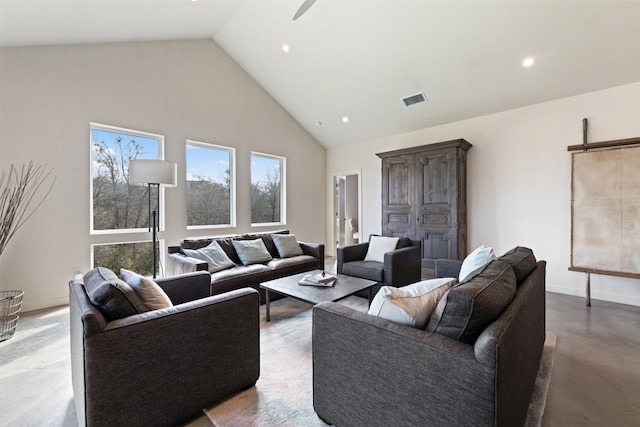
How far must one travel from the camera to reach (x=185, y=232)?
4.42 m

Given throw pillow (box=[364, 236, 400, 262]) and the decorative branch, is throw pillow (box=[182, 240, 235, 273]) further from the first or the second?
throw pillow (box=[364, 236, 400, 262])

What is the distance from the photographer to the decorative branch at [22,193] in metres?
3.00

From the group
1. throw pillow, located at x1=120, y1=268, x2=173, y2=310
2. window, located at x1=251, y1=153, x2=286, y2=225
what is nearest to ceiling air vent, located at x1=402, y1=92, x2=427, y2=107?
window, located at x1=251, y1=153, x2=286, y2=225

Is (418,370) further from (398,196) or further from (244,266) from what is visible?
(398,196)

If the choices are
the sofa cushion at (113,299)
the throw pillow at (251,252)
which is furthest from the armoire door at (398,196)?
the sofa cushion at (113,299)

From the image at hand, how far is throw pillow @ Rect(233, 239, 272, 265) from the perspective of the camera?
3.72m

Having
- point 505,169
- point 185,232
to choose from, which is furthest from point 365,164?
point 185,232

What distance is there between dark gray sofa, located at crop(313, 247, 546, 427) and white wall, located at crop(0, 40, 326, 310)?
12.0 feet

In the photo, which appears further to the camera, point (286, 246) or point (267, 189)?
point (267, 189)

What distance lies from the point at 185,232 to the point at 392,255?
3198 mm

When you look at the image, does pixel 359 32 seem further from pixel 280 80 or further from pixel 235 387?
pixel 235 387

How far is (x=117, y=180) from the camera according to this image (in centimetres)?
389

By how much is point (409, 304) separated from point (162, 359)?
1.24 metres

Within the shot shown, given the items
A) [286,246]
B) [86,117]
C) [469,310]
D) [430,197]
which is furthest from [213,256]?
[430,197]
